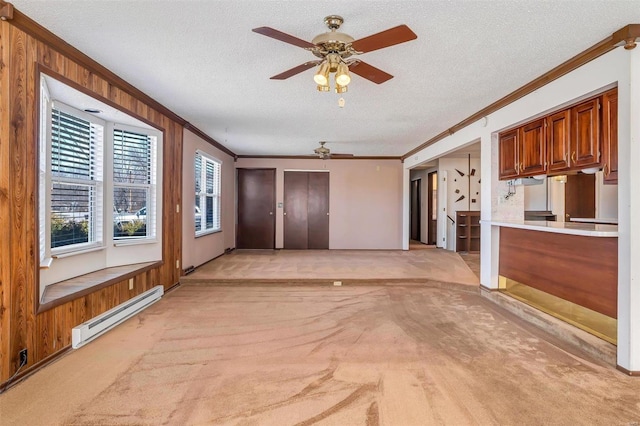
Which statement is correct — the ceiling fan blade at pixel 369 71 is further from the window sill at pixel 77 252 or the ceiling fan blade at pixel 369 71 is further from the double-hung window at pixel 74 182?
the window sill at pixel 77 252

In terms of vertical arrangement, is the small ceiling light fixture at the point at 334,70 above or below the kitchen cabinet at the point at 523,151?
above

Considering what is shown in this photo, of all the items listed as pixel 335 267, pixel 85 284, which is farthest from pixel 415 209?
pixel 85 284

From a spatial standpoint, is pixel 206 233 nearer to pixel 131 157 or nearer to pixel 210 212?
pixel 210 212

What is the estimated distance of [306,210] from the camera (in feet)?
29.6

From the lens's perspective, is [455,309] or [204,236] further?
[204,236]

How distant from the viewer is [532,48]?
9.43ft

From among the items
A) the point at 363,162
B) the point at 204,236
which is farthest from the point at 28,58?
the point at 363,162

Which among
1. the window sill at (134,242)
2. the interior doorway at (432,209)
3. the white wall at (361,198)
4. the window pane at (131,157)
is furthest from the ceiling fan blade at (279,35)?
the interior doorway at (432,209)

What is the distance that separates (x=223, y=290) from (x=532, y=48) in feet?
15.1

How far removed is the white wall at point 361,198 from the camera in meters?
8.97

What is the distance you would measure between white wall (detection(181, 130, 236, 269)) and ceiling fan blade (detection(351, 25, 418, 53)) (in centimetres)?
397

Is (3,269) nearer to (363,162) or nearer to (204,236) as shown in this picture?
(204,236)

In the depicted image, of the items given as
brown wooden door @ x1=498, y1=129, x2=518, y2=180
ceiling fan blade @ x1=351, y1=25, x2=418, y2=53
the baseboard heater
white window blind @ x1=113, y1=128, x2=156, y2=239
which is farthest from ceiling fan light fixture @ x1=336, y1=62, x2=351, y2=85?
white window blind @ x1=113, y1=128, x2=156, y2=239

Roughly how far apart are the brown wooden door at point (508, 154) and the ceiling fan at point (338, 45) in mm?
2474
